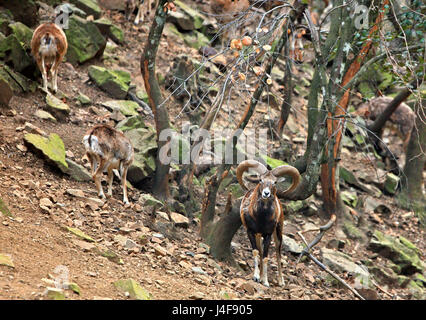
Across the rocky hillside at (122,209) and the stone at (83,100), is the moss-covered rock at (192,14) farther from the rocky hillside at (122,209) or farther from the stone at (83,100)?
the stone at (83,100)

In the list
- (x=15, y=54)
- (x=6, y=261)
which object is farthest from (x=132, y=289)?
(x=15, y=54)

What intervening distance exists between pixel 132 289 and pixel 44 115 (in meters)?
5.76

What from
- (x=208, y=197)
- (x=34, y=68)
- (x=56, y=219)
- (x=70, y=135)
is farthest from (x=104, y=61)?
(x=56, y=219)

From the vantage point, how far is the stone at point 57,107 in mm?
11438

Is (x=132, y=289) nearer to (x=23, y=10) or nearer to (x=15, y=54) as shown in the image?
(x=15, y=54)

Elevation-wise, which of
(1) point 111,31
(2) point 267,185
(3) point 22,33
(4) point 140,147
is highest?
(1) point 111,31

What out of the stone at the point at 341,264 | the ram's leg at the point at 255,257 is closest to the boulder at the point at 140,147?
the ram's leg at the point at 255,257

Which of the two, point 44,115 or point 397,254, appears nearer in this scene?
point 44,115

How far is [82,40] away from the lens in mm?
14344

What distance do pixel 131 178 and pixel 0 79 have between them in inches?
118

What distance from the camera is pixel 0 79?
33.3ft

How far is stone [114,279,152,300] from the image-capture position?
6383 millimetres

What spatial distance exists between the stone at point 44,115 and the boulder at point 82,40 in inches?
140

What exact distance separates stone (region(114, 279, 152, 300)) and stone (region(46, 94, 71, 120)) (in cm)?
A: 579
